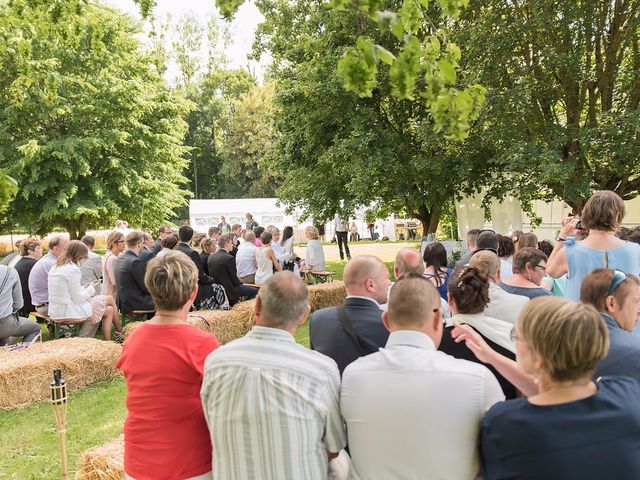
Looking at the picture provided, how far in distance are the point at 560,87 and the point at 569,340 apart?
11.9 m

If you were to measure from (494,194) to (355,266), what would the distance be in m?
11.0

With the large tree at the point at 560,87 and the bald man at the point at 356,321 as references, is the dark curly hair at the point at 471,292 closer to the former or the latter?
the bald man at the point at 356,321

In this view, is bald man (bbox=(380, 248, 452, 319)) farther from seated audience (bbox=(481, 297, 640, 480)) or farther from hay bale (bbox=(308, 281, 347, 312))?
hay bale (bbox=(308, 281, 347, 312))

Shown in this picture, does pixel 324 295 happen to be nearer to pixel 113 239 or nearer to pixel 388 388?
pixel 113 239

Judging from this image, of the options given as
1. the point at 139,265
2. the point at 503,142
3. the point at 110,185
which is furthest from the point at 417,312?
the point at 110,185

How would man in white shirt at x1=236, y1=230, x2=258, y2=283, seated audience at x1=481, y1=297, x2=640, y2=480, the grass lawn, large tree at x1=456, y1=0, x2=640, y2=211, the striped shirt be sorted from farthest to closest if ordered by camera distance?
man in white shirt at x1=236, y1=230, x2=258, y2=283 → large tree at x1=456, y1=0, x2=640, y2=211 → the grass lawn → the striped shirt → seated audience at x1=481, y1=297, x2=640, y2=480

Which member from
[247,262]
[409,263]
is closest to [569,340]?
[409,263]

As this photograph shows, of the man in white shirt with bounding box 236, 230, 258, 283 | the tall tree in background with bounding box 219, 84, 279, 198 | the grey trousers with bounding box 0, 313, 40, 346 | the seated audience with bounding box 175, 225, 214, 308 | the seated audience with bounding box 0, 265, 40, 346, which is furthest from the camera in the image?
the tall tree in background with bounding box 219, 84, 279, 198

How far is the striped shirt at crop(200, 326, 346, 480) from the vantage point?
236 cm

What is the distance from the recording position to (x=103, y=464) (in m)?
3.91

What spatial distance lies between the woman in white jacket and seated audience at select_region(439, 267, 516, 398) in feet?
20.3

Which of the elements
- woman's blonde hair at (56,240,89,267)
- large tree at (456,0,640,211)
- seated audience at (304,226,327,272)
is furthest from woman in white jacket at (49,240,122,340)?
large tree at (456,0,640,211)

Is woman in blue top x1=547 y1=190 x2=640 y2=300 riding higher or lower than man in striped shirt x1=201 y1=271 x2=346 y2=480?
higher

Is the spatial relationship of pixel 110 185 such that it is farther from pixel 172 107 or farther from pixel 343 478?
pixel 343 478
